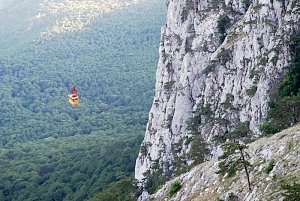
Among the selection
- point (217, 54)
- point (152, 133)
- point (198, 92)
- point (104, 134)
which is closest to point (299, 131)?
point (217, 54)

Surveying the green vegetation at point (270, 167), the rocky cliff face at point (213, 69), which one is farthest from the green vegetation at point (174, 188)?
the rocky cliff face at point (213, 69)

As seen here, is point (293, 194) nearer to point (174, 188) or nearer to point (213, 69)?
point (174, 188)

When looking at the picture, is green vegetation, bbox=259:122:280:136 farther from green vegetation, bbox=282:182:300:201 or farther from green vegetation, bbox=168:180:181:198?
green vegetation, bbox=282:182:300:201

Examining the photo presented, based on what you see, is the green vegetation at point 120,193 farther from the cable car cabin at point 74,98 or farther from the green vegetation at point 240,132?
the green vegetation at point 240,132

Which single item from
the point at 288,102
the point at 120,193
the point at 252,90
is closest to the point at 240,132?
the point at 252,90

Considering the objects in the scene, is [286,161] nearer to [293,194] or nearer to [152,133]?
[293,194]

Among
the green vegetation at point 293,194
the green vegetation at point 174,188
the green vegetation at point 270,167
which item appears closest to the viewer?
the green vegetation at point 293,194
